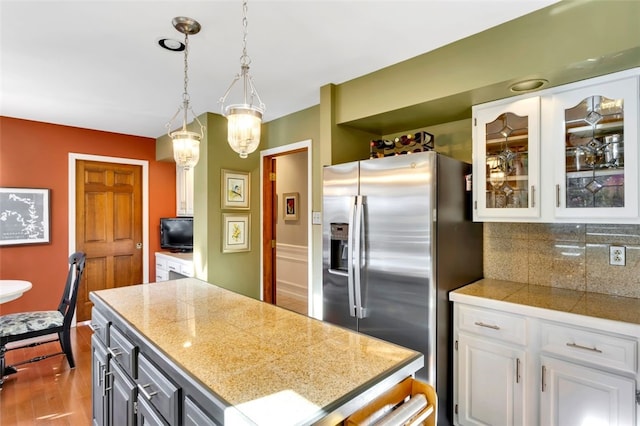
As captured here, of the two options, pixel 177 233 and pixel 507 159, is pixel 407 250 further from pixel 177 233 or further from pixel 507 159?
pixel 177 233

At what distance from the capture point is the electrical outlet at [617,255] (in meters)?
1.97

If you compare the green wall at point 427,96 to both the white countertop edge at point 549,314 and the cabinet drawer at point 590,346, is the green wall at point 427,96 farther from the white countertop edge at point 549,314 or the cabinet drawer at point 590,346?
the cabinet drawer at point 590,346

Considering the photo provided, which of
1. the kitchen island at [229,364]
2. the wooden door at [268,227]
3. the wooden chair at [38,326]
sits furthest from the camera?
the wooden door at [268,227]

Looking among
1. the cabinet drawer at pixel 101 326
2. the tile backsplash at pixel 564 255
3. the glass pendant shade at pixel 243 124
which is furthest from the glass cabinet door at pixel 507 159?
the cabinet drawer at pixel 101 326

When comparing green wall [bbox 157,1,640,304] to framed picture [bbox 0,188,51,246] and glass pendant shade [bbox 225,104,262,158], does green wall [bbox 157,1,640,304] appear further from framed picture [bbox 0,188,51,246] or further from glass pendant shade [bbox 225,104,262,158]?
framed picture [bbox 0,188,51,246]

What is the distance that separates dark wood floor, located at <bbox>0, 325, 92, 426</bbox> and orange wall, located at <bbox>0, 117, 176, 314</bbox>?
72cm

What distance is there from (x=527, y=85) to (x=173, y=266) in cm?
404

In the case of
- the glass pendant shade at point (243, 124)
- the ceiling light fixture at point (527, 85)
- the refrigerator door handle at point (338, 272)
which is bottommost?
the refrigerator door handle at point (338, 272)

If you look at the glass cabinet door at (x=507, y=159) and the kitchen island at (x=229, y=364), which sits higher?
the glass cabinet door at (x=507, y=159)

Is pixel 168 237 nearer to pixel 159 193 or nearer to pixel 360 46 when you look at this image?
pixel 159 193

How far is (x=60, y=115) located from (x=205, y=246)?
2.20 metres

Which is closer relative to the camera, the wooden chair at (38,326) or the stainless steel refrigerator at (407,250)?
the stainless steel refrigerator at (407,250)

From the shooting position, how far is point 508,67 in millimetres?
1906

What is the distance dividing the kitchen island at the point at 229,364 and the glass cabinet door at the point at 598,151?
1.43 m
